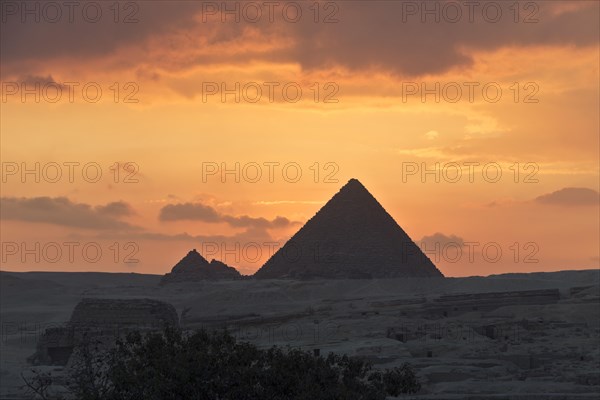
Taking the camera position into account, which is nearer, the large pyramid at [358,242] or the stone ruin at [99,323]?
the stone ruin at [99,323]

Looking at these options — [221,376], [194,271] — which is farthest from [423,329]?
[194,271]

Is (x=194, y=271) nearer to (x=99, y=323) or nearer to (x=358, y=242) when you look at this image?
(x=358, y=242)

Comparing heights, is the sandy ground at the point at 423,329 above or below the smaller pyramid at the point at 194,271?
below

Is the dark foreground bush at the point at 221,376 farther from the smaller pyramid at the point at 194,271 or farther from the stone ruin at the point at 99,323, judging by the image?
the smaller pyramid at the point at 194,271

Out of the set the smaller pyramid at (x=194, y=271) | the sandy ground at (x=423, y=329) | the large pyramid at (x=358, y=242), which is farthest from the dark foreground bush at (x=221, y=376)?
the smaller pyramid at (x=194, y=271)

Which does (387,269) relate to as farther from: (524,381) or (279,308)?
(524,381)
